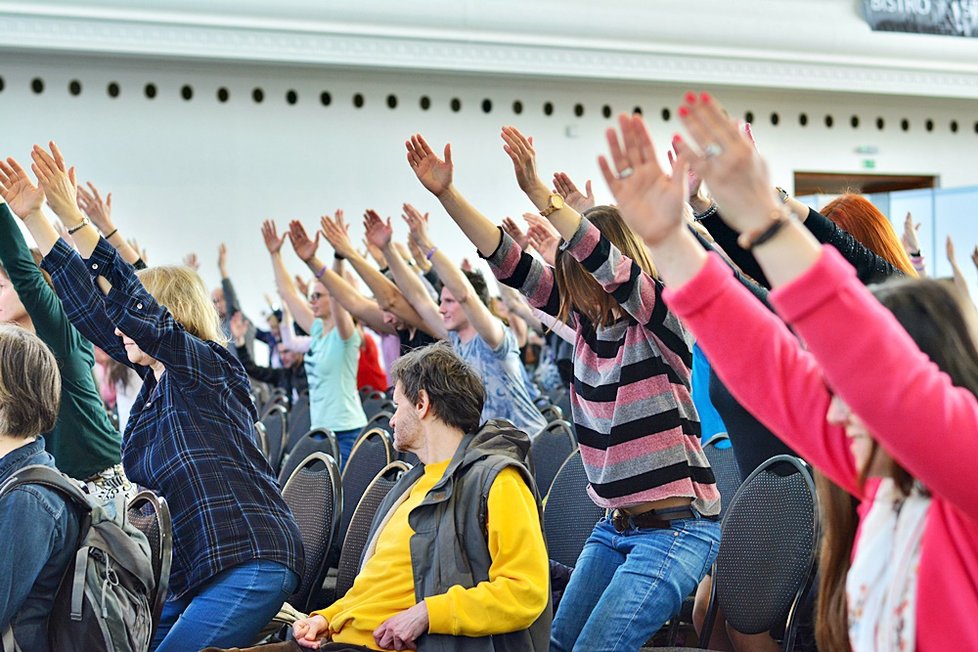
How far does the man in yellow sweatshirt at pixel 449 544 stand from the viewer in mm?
2377

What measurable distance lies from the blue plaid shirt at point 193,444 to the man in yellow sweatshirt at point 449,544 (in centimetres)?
26

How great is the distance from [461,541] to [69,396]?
142cm

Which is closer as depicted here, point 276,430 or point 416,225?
point 416,225

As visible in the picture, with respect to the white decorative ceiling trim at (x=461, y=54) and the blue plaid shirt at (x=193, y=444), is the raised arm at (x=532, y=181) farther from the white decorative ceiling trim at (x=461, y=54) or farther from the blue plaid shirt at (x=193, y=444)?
the white decorative ceiling trim at (x=461, y=54)

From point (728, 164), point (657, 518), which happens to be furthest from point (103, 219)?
point (728, 164)

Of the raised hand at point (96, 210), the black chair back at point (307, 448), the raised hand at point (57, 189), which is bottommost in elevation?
the black chair back at point (307, 448)

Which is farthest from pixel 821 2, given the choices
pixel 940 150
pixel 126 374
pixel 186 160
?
pixel 126 374

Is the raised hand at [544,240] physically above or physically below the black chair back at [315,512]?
above

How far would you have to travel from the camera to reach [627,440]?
8.27 feet

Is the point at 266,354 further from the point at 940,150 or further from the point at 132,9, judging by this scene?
the point at 940,150

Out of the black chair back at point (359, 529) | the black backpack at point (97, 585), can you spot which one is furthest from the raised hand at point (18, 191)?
the black chair back at point (359, 529)

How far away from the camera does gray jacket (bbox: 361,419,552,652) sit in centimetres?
243

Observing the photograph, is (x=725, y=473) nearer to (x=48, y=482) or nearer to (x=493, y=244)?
(x=493, y=244)

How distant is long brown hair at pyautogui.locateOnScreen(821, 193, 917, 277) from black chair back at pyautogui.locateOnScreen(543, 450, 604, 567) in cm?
98
